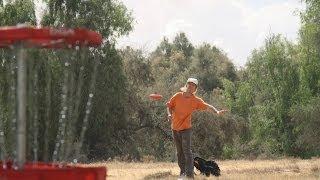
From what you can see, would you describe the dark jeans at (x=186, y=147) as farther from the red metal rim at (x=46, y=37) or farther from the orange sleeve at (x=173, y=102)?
the red metal rim at (x=46, y=37)

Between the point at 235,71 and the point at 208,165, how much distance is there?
6530cm

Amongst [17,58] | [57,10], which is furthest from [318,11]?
[17,58]

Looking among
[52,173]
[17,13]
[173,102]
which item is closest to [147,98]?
[17,13]

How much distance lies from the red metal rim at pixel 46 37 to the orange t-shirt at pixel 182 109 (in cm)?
576

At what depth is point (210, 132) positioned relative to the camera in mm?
42094

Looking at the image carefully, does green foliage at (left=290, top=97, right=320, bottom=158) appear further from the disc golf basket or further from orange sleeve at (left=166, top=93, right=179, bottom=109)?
the disc golf basket

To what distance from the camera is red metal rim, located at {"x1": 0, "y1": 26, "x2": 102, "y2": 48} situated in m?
7.31

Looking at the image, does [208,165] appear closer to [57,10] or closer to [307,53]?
[57,10]

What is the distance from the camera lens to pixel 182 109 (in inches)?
528

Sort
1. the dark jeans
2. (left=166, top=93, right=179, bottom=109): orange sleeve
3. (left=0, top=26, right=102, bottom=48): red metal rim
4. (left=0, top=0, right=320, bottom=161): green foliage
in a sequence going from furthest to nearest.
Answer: (left=0, top=0, right=320, bottom=161): green foliage, (left=166, top=93, right=179, bottom=109): orange sleeve, the dark jeans, (left=0, top=26, right=102, bottom=48): red metal rim

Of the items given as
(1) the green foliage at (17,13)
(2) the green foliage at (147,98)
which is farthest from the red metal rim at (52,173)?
(1) the green foliage at (17,13)

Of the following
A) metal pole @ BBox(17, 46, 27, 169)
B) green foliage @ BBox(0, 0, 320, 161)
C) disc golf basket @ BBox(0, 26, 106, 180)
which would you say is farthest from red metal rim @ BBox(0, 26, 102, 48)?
green foliage @ BBox(0, 0, 320, 161)

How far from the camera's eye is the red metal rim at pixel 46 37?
7.31 metres

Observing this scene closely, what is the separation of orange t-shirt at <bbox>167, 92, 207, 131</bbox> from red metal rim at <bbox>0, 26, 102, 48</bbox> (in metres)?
5.76
